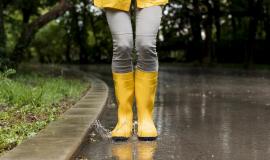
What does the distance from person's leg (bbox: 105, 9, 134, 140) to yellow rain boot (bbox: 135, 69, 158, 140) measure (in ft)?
0.31

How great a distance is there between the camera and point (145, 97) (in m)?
5.40

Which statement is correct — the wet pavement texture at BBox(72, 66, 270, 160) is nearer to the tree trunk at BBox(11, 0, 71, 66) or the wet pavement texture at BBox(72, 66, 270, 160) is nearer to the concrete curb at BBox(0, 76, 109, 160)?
the concrete curb at BBox(0, 76, 109, 160)

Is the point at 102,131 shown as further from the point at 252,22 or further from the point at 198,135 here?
the point at 252,22

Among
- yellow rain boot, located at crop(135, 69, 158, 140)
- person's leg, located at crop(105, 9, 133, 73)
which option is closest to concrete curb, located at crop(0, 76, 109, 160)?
yellow rain boot, located at crop(135, 69, 158, 140)

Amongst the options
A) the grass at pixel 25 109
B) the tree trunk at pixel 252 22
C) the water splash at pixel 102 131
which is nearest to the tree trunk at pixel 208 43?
the tree trunk at pixel 252 22

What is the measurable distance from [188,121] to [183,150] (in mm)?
2031

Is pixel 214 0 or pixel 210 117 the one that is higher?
pixel 214 0

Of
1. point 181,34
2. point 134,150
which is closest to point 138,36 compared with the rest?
point 134,150

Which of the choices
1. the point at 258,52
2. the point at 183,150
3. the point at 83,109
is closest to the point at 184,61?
the point at 258,52

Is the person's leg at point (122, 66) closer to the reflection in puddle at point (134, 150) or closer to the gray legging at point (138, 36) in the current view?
the gray legging at point (138, 36)

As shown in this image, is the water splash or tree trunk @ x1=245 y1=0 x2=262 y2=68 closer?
the water splash

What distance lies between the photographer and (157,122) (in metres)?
6.78

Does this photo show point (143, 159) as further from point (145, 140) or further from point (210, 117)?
point (210, 117)

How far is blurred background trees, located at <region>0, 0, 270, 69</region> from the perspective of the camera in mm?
31716
